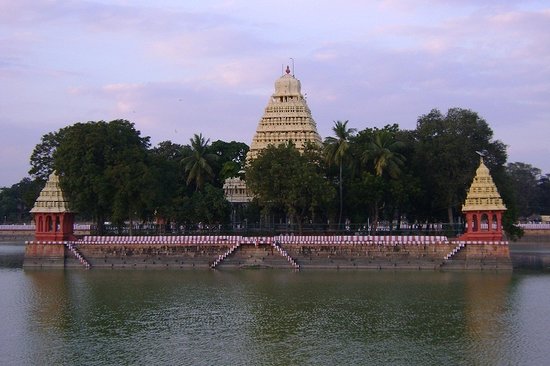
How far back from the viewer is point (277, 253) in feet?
147

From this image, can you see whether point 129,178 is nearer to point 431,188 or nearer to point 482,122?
point 431,188

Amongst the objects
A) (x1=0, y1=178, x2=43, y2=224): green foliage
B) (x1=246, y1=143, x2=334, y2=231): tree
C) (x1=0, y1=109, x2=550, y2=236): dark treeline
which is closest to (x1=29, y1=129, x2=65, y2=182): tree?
(x1=0, y1=109, x2=550, y2=236): dark treeline

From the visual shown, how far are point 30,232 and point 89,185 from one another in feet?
135

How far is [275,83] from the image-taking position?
62.1 metres

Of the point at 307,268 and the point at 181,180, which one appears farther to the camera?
the point at 181,180

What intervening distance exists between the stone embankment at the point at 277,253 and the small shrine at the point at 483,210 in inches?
27.4

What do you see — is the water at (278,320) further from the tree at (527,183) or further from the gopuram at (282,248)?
the tree at (527,183)

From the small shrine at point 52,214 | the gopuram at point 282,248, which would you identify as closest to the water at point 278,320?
the gopuram at point 282,248

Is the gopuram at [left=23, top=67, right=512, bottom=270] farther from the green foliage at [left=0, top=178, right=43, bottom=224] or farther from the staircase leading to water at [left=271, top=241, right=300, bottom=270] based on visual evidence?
the green foliage at [left=0, top=178, right=43, bottom=224]

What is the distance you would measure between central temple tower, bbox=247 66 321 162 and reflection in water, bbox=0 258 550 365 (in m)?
20.7

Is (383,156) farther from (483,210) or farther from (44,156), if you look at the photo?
(44,156)

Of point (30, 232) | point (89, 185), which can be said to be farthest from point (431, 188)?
point (30, 232)

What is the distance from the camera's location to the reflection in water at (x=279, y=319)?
21531 mm

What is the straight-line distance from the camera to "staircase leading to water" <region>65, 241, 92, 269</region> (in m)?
46.0
